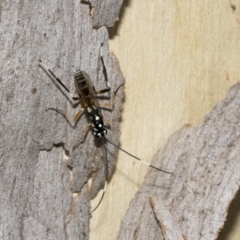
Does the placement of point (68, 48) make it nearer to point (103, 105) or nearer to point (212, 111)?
point (103, 105)

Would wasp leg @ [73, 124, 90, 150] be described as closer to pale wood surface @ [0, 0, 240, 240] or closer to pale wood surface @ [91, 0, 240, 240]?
pale wood surface @ [0, 0, 240, 240]

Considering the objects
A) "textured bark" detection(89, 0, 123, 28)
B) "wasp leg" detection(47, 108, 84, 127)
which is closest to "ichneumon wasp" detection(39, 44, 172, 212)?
"wasp leg" detection(47, 108, 84, 127)

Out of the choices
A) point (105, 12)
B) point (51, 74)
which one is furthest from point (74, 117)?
point (105, 12)

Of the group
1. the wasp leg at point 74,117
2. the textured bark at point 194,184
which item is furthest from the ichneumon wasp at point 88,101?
the textured bark at point 194,184

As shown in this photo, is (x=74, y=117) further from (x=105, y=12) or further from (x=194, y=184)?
(x=194, y=184)

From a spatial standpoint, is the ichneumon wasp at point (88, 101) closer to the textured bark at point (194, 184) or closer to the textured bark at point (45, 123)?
the textured bark at point (45, 123)

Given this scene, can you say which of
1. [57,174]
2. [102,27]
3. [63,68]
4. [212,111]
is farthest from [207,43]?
[57,174]
